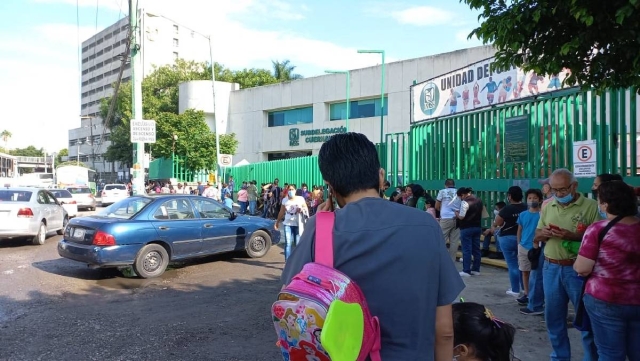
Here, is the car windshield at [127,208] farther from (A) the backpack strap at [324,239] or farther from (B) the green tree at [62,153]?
(B) the green tree at [62,153]

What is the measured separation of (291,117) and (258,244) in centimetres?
2910

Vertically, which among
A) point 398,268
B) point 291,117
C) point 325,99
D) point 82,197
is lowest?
point 82,197

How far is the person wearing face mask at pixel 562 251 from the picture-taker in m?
4.31

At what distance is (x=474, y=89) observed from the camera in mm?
13141

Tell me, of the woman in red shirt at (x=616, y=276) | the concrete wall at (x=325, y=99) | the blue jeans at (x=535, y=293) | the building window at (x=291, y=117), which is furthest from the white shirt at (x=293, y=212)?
the building window at (x=291, y=117)

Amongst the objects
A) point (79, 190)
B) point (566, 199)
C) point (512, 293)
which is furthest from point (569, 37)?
point (79, 190)

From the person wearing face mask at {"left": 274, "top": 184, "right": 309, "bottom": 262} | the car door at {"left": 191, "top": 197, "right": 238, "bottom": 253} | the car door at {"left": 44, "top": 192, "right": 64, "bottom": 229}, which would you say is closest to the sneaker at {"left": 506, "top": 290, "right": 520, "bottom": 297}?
the person wearing face mask at {"left": 274, "top": 184, "right": 309, "bottom": 262}

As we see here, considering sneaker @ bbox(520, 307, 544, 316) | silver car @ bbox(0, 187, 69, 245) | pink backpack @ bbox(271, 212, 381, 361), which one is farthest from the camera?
silver car @ bbox(0, 187, 69, 245)

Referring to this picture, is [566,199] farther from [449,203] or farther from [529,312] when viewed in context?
[449,203]

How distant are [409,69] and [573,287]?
29.2 meters

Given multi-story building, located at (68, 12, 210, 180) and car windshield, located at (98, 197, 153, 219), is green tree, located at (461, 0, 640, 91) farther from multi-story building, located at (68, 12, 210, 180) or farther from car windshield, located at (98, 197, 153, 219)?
multi-story building, located at (68, 12, 210, 180)

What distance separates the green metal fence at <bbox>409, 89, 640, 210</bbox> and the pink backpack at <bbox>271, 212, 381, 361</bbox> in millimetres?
7450

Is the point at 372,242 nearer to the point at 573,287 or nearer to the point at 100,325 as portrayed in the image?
the point at 573,287

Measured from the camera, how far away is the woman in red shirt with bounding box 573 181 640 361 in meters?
3.48
